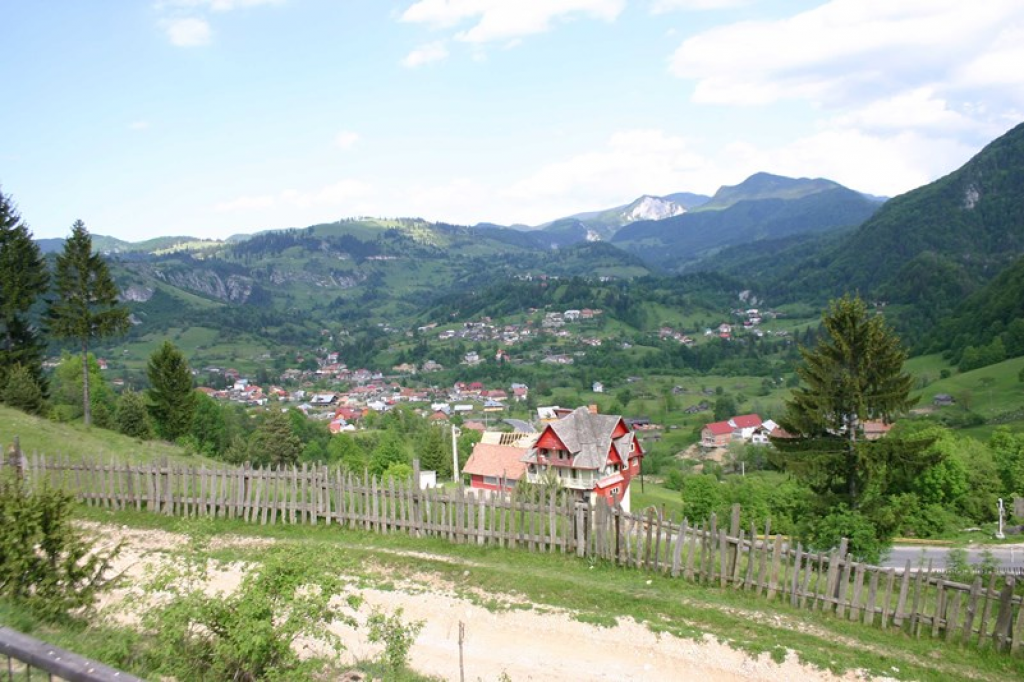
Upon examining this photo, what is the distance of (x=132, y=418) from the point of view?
50.0 metres

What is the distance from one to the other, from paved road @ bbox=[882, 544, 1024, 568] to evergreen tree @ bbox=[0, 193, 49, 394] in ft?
136

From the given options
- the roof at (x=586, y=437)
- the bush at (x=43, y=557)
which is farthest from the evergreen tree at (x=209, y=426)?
the bush at (x=43, y=557)

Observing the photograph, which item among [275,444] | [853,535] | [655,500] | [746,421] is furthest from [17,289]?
[746,421]

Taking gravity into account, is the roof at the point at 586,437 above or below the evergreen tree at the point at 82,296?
below

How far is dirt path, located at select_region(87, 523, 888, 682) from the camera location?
10.7m

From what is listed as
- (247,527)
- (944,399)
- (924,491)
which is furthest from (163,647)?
(944,399)

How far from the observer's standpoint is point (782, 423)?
2411cm

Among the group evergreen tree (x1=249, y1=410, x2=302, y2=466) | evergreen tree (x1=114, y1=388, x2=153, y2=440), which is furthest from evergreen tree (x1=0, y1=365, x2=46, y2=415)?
evergreen tree (x1=249, y1=410, x2=302, y2=466)

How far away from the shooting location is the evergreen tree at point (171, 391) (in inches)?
1633

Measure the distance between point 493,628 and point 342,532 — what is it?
20.7 ft

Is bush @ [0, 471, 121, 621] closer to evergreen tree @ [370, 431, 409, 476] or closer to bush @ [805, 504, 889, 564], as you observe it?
A: bush @ [805, 504, 889, 564]

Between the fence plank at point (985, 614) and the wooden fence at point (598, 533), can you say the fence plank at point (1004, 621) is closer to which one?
the wooden fence at point (598, 533)

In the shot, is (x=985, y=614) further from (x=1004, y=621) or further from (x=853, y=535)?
(x=853, y=535)

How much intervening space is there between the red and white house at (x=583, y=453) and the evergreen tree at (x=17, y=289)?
30.9 m
